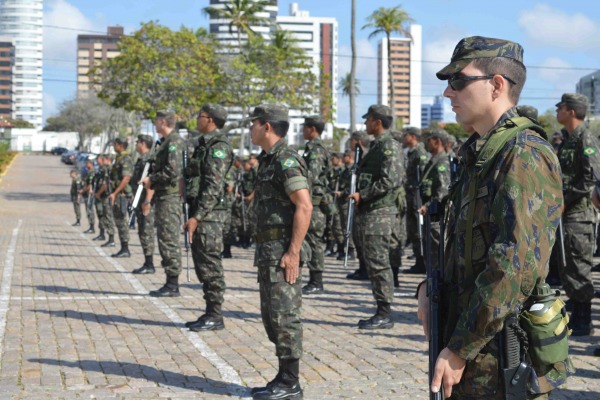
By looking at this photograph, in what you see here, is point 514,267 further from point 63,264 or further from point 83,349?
point 63,264

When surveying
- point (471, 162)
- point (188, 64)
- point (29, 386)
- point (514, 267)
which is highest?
point (188, 64)

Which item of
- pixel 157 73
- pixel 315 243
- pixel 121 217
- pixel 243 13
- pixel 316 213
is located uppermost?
pixel 243 13

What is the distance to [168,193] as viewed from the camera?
1038 cm

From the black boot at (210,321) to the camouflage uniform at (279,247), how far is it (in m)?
2.47

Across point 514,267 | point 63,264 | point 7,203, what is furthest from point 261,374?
point 7,203

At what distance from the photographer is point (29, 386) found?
20.3 feet

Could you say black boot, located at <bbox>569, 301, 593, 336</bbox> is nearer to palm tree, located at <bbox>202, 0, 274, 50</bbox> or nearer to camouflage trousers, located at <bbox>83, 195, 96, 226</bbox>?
camouflage trousers, located at <bbox>83, 195, 96, 226</bbox>

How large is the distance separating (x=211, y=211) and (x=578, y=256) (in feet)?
11.3

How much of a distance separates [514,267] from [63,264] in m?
13.2

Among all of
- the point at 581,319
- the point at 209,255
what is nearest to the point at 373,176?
the point at 209,255

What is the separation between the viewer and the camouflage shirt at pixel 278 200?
5.97 metres

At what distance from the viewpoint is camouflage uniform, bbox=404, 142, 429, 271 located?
41.7 ft

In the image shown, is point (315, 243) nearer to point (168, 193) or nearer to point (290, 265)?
point (168, 193)

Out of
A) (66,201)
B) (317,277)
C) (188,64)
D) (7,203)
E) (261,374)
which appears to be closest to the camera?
(261,374)
